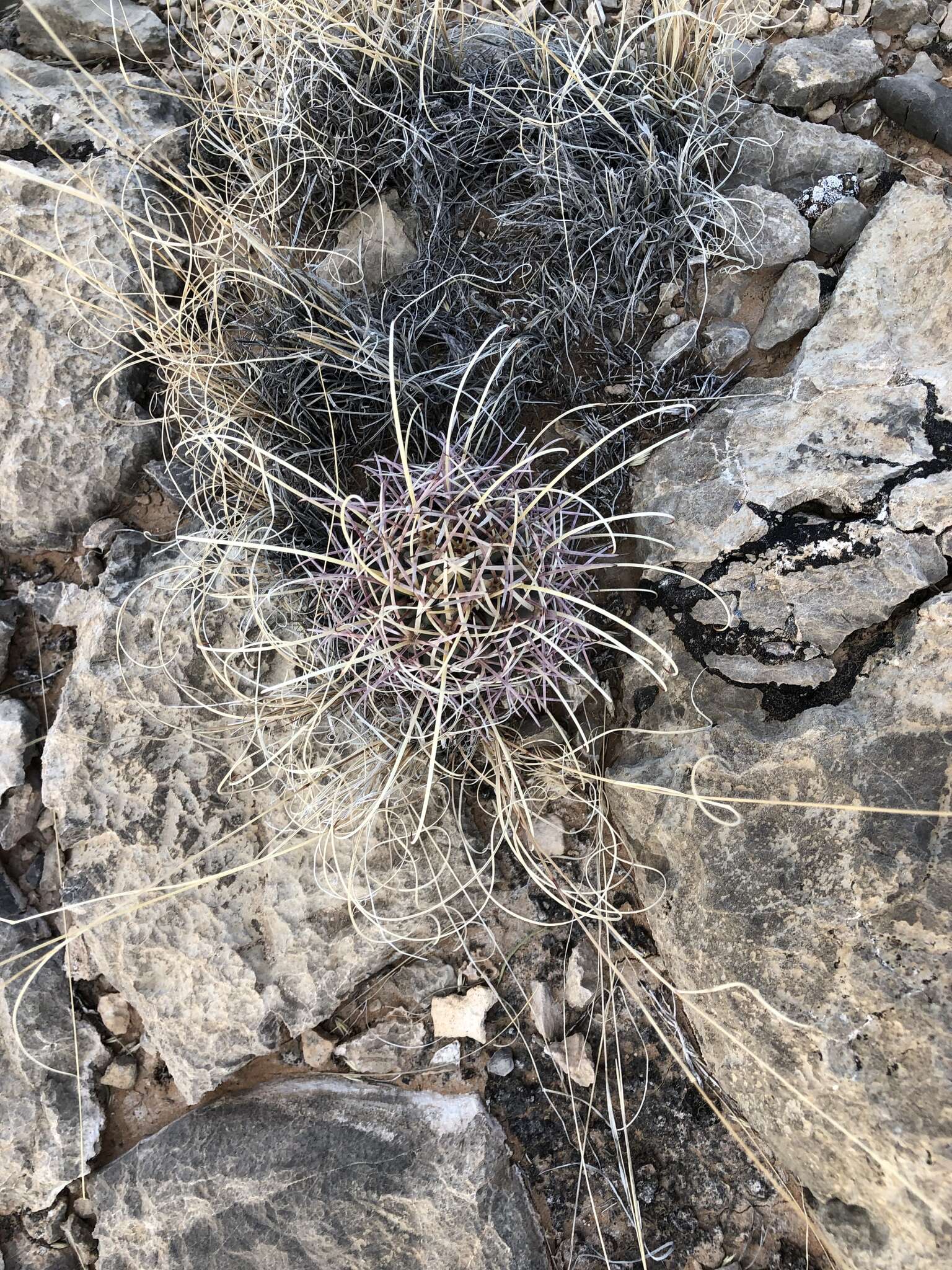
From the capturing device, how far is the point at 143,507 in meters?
1.62

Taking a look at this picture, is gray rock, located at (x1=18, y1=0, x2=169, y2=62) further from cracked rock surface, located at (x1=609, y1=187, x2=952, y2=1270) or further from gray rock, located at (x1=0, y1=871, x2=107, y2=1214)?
gray rock, located at (x1=0, y1=871, x2=107, y2=1214)

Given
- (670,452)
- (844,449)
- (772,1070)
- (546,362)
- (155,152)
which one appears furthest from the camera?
(155,152)

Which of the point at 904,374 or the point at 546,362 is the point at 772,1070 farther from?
the point at 546,362

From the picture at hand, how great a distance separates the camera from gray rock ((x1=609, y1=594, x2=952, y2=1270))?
1.05m

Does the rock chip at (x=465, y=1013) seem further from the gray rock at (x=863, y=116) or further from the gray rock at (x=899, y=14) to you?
the gray rock at (x=899, y=14)

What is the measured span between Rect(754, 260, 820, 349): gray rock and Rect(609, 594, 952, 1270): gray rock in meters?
0.57

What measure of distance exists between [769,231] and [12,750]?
1.70m

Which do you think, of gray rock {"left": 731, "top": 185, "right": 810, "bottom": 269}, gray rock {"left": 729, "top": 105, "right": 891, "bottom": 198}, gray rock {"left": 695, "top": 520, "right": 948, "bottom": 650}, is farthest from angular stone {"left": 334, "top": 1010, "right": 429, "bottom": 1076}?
gray rock {"left": 729, "top": 105, "right": 891, "bottom": 198}

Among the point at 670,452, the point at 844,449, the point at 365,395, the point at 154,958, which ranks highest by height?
the point at 844,449

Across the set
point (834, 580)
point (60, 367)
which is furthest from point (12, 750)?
point (834, 580)

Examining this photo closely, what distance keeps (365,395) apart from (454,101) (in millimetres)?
632

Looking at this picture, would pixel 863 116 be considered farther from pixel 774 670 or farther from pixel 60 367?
pixel 60 367

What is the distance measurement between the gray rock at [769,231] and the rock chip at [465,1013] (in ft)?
4.58

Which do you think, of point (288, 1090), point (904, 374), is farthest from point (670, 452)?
point (288, 1090)
